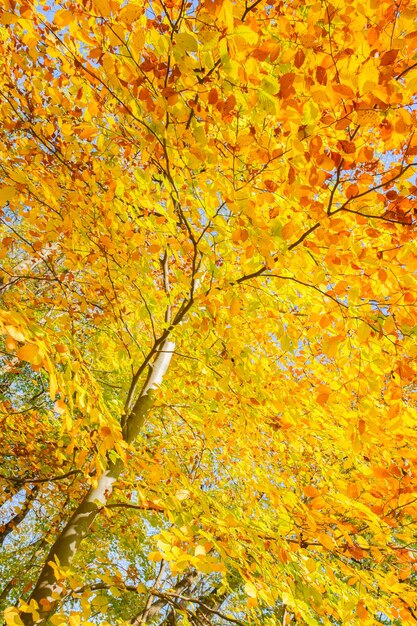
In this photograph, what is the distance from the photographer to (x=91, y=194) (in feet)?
12.1

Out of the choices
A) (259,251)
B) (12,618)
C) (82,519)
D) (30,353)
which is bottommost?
(12,618)

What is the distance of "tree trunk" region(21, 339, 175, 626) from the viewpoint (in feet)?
9.55

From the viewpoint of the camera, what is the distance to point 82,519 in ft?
10.8

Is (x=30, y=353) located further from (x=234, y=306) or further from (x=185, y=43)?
(x=185, y=43)

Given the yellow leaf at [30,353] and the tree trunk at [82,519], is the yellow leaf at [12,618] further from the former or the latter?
the yellow leaf at [30,353]

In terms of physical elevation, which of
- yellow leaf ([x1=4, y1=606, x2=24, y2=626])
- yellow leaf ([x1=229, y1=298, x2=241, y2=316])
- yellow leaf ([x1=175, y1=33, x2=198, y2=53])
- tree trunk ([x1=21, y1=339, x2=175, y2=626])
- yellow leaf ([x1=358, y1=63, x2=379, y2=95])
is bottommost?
yellow leaf ([x1=4, y1=606, x2=24, y2=626])

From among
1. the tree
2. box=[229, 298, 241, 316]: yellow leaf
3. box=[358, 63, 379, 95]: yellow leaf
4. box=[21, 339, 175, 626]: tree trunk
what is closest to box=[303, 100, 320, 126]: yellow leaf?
the tree

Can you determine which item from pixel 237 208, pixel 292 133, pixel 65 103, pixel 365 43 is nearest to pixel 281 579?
pixel 237 208

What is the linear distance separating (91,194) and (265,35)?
202 centimetres

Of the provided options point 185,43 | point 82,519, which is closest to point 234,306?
point 185,43

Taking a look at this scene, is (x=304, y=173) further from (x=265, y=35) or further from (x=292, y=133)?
(x=265, y=35)

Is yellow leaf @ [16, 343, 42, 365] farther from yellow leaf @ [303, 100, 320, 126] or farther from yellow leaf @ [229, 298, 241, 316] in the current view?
yellow leaf @ [303, 100, 320, 126]

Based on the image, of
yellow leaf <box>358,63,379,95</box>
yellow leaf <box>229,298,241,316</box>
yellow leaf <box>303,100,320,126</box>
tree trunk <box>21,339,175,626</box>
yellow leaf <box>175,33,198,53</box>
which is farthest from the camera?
tree trunk <box>21,339,175,626</box>

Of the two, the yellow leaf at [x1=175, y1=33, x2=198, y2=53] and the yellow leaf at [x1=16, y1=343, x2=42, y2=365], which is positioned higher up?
the yellow leaf at [x1=175, y1=33, x2=198, y2=53]
